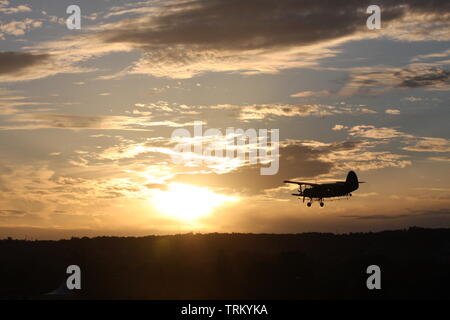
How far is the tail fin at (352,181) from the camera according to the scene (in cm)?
11234

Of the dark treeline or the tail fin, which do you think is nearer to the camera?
the dark treeline

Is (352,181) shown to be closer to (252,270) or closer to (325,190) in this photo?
(325,190)

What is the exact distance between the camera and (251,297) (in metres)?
109

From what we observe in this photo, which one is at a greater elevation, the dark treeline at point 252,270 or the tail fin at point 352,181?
the tail fin at point 352,181

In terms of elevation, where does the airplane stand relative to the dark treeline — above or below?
above

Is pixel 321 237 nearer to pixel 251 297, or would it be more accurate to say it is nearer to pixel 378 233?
pixel 378 233

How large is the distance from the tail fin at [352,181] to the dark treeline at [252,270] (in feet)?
57.2

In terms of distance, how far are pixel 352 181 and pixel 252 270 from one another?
27.0m

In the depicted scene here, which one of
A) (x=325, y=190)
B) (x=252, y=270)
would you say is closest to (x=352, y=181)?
(x=325, y=190)

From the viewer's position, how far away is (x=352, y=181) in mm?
113000

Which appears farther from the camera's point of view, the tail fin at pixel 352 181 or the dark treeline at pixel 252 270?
the tail fin at pixel 352 181

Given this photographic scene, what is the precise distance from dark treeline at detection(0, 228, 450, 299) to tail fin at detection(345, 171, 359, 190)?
57.2 ft

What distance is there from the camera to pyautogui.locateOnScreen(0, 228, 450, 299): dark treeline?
366 feet
